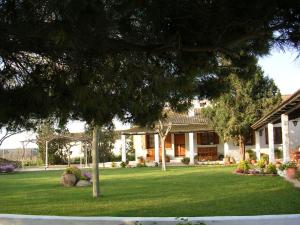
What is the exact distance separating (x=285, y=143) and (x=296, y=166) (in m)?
2.75

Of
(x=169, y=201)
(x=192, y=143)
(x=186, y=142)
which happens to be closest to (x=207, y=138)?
(x=186, y=142)

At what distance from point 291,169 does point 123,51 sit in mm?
14415

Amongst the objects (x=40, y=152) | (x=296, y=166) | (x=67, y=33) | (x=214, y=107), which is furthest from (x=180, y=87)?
(x=40, y=152)

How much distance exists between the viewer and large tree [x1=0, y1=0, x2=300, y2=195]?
4387 mm

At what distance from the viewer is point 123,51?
18.6 ft

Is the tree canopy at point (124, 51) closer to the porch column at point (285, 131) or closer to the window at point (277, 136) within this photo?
the porch column at point (285, 131)

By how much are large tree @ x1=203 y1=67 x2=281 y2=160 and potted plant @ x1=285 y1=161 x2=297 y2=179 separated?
15.6 metres

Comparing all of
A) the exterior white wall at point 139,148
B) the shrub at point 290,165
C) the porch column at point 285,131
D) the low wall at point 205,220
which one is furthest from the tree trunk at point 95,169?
the exterior white wall at point 139,148

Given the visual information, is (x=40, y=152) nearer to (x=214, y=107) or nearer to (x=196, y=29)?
(x=214, y=107)

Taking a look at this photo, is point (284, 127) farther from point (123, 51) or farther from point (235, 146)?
point (235, 146)

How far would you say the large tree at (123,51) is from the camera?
4.39 metres

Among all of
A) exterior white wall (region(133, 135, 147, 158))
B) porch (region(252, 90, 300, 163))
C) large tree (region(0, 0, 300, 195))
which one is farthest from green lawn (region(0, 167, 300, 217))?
exterior white wall (region(133, 135, 147, 158))

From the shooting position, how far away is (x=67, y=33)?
4246 mm

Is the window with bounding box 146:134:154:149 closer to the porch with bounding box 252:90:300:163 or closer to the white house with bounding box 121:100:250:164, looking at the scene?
the white house with bounding box 121:100:250:164
